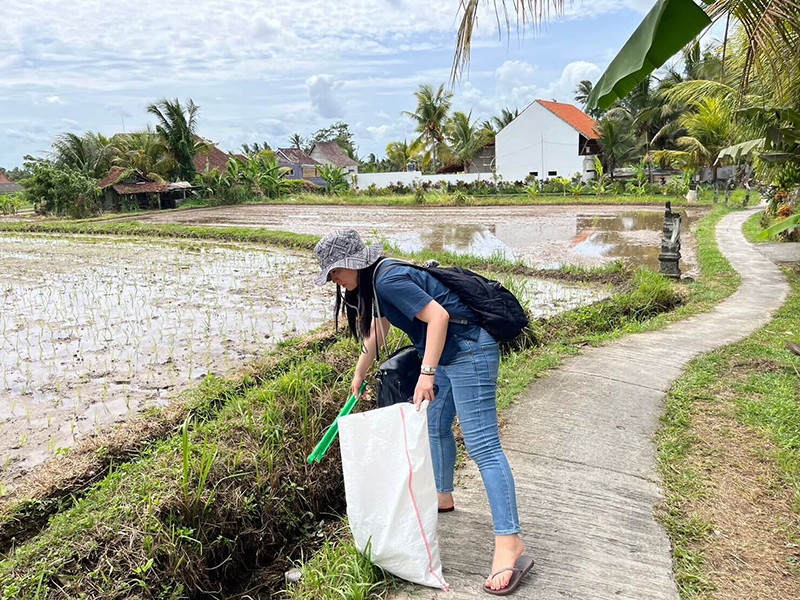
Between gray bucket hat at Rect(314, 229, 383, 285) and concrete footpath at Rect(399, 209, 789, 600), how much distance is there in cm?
116

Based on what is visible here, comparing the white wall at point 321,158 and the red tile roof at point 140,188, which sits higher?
the white wall at point 321,158

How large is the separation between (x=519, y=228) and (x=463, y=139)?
1971 centimetres

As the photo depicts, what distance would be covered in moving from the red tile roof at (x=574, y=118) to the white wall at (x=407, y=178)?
505 cm

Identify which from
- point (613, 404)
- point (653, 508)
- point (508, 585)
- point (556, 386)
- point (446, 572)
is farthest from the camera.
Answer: point (556, 386)

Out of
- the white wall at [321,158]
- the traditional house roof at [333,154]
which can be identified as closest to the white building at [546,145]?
the white wall at [321,158]

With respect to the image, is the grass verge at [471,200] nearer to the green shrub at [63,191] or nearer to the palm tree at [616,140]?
the green shrub at [63,191]

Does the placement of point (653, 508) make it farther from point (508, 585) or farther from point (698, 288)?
point (698, 288)

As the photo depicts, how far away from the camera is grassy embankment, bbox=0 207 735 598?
2.24 metres

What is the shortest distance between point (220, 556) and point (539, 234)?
43.2 feet

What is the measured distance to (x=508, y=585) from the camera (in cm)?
192

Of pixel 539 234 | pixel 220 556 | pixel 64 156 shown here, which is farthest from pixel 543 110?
pixel 220 556

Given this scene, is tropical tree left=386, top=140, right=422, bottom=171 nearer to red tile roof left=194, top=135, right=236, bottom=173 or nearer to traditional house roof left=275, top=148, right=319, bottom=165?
traditional house roof left=275, top=148, right=319, bottom=165

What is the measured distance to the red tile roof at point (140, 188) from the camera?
2759 centimetres

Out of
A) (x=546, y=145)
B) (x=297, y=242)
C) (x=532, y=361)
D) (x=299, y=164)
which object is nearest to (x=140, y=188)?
(x=297, y=242)
